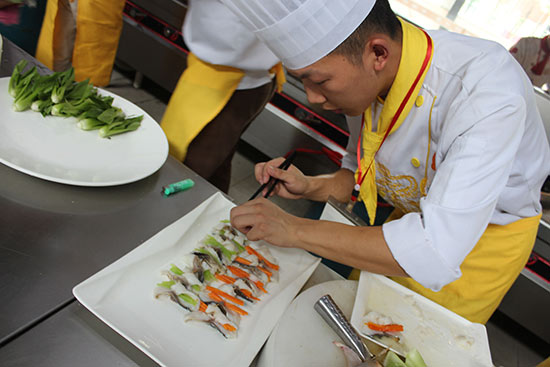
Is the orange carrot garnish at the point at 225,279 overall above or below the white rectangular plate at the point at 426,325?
below

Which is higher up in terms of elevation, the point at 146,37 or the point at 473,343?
the point at 473,343

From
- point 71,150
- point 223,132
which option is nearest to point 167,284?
point 71,150

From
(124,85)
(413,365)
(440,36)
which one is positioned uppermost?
(440,36)

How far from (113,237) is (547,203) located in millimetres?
2142

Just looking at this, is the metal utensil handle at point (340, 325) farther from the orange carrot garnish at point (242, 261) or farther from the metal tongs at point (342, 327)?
the orange carrot garnish at point (242, 261)

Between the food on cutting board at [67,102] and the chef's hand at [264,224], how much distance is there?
0.48 m

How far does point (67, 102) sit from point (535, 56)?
2172 mm

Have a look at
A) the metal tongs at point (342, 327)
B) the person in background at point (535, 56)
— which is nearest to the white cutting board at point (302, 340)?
the metal tongs at point (342, 327)

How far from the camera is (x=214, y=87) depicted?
1.59 meters

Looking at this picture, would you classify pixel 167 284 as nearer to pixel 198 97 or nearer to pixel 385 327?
pixel 385 327

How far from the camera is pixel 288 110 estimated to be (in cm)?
278

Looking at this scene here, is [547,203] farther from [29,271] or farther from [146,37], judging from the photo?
[146,37]

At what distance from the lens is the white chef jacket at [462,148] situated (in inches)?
35.0

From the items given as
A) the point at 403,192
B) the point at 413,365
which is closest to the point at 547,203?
Result: the point at 403,192
